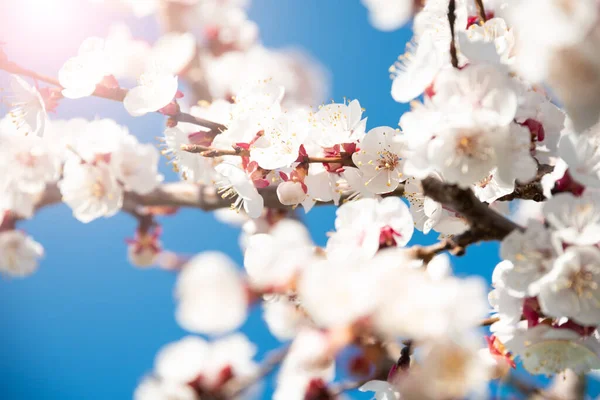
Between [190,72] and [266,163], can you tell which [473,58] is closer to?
[266,163]

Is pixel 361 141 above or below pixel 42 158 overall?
below

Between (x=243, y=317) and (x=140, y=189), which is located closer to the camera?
(x=243, y=317)

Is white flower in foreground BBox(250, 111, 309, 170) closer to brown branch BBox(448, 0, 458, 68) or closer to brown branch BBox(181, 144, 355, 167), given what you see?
brown branch BBox(181, 144, 355, 167)

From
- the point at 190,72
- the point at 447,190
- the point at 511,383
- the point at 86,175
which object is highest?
the point at 190,72

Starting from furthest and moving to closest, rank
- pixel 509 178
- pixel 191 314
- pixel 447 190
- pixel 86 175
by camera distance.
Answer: pixel 86 175 < pixel 509 178 < pixel 447 190 < pixel 191 314

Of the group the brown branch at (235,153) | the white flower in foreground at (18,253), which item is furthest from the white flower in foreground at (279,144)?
the white flower in foreground at (18,253)

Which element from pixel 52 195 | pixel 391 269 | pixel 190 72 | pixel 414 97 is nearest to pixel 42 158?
pixel 52 195
